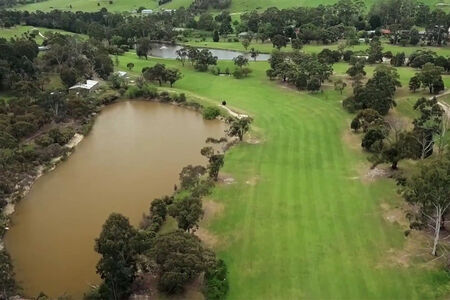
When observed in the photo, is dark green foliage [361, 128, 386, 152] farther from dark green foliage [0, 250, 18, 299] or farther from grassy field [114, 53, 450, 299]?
dark green foliage [0, 250, 18, 299]

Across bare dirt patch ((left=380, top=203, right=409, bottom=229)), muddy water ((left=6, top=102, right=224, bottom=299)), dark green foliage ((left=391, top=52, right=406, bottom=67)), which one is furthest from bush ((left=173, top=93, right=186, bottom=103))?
bare dirt patch ((left=380, top=203, right=409, bottom=229))

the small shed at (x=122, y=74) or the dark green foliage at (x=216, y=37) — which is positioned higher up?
the dark green foliage at (x=216, y=37)

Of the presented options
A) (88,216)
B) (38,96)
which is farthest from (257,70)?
(88,216)

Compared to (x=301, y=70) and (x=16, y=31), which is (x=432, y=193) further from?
(x=16, y=31)

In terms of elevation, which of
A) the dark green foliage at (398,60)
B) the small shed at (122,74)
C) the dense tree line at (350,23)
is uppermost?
the dense tree line at (350,23)

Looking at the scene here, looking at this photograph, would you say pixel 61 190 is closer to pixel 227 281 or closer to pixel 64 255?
pixel 64 255

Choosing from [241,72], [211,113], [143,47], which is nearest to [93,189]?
[211,113]

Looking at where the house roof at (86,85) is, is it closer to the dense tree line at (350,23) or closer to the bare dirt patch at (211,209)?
the bare dirt patch at (211,209)

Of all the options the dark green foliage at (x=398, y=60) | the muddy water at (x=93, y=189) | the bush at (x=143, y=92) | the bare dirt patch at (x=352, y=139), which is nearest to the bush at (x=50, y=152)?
the muddy water at (x=93, y=189)
